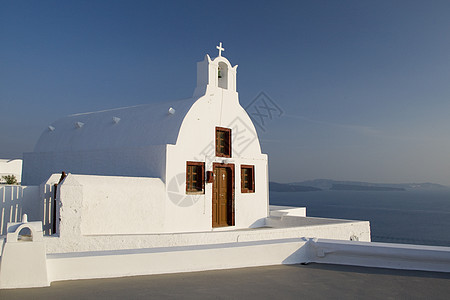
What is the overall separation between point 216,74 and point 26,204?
774 centimetres

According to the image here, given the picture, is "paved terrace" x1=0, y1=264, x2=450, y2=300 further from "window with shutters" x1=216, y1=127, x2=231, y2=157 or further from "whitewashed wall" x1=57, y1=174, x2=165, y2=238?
"window with shutters" x1=216, y1=127, x2=231, y2=157

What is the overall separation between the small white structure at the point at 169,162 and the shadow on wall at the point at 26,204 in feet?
3.14

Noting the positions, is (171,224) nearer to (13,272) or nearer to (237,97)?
(237,97)

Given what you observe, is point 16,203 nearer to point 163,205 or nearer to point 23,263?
point 163,205

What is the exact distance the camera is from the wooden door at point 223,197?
13.6m

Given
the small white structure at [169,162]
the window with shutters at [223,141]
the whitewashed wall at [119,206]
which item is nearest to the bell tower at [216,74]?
the small white structure at [169,162]

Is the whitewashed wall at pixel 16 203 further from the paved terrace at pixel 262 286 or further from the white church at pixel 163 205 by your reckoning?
the paved terrace at pixel 262 286

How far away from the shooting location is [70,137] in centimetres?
1567

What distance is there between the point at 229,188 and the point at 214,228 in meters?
1.67

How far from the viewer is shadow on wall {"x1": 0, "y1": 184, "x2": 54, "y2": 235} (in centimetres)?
923

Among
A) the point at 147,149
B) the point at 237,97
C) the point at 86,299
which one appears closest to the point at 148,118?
the point at 147,149

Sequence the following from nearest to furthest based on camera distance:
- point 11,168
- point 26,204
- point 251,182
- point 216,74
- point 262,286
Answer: point 262,286
point 26,204
point 216,74
point 251,182
point 11,168

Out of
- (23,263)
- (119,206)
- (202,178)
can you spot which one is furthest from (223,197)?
(23,263)

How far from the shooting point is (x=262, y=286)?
462 centimetres
